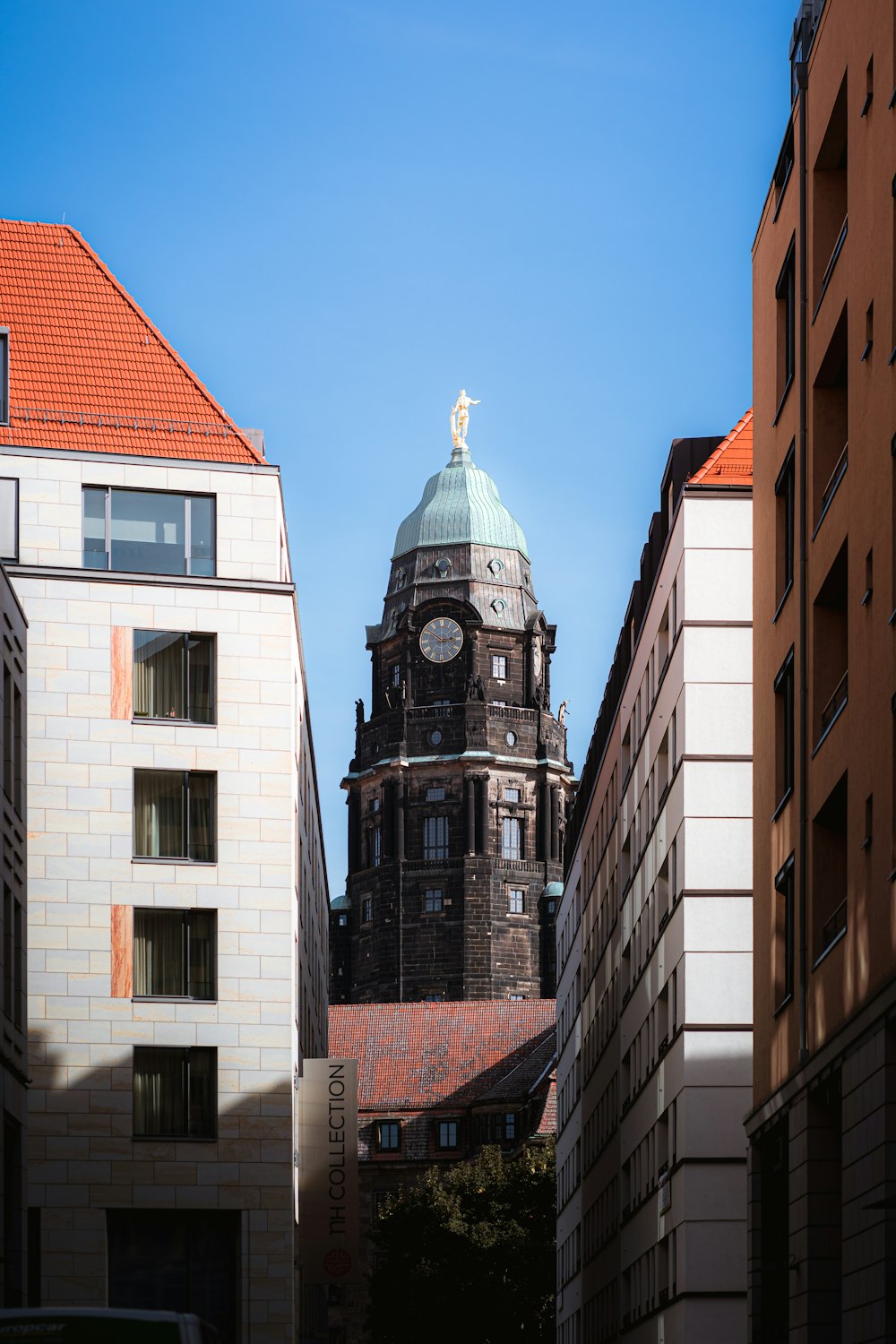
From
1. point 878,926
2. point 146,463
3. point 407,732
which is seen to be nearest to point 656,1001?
point 146,463

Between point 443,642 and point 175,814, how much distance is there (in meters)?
105

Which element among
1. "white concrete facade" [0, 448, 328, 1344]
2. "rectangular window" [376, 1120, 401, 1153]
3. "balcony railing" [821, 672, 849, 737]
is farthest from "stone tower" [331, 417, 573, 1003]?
"balcony railing" [821, 672, 849, 737]

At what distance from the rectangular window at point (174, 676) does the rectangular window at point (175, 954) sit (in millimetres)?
4002

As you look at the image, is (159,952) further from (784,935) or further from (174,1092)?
(784,935)

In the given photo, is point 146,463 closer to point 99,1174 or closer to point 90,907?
point 90,907

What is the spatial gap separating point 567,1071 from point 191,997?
33886 millimetres

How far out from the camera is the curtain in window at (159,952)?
150 ft

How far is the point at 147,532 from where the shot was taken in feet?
159

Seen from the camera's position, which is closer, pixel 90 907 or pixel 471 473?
pixel 90 907

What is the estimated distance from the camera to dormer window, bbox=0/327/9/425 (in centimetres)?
4822

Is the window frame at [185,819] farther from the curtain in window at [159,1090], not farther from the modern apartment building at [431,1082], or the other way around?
the modern apartment building at [431,1082]

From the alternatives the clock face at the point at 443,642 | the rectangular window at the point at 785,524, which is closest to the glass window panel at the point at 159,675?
the rectangular window at the point at 785,524

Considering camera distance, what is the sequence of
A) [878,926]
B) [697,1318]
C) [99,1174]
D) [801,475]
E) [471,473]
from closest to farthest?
[878,926] < [801,475] < [697,1318] < [99,1174] < [471,473]

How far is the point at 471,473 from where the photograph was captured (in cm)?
16038
